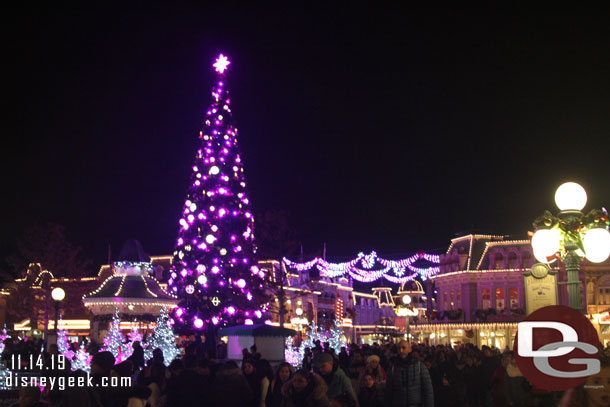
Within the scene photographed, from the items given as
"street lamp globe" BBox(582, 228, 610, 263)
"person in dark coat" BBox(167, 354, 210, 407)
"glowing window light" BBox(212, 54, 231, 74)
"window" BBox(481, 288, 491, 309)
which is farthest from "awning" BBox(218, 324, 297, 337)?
"window" BBox(481, 288, 491, 309)

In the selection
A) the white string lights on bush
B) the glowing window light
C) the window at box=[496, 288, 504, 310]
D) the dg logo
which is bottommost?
the dg logo

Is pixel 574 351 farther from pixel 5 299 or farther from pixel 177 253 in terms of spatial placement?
pixel 5 299

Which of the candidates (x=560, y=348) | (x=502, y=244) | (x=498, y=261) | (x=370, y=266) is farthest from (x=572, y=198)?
(x=502, y=244)

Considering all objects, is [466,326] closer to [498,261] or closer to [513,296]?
[513,296]

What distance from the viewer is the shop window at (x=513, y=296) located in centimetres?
5638

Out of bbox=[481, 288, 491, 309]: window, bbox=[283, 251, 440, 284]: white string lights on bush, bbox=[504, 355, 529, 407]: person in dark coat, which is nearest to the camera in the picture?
bbox=[504, 355, 529, 407]: person in dark coat

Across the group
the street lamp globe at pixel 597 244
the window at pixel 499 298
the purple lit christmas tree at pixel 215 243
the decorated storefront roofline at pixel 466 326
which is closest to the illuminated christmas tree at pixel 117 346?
the purple lit christmas tree at pixel 215 243

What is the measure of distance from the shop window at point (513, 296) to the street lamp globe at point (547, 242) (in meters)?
48.4

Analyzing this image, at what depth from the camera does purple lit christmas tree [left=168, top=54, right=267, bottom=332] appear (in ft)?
92.9

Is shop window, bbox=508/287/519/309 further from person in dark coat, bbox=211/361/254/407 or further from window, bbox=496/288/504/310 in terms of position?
person in dark coat, bbox=211/361/254/407

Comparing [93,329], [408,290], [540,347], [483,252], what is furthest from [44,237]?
[540,347]

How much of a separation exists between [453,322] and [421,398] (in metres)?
49.1

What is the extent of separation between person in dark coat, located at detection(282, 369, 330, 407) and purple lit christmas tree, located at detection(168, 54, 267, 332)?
67.4 ft

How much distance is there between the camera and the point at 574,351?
686 cm
